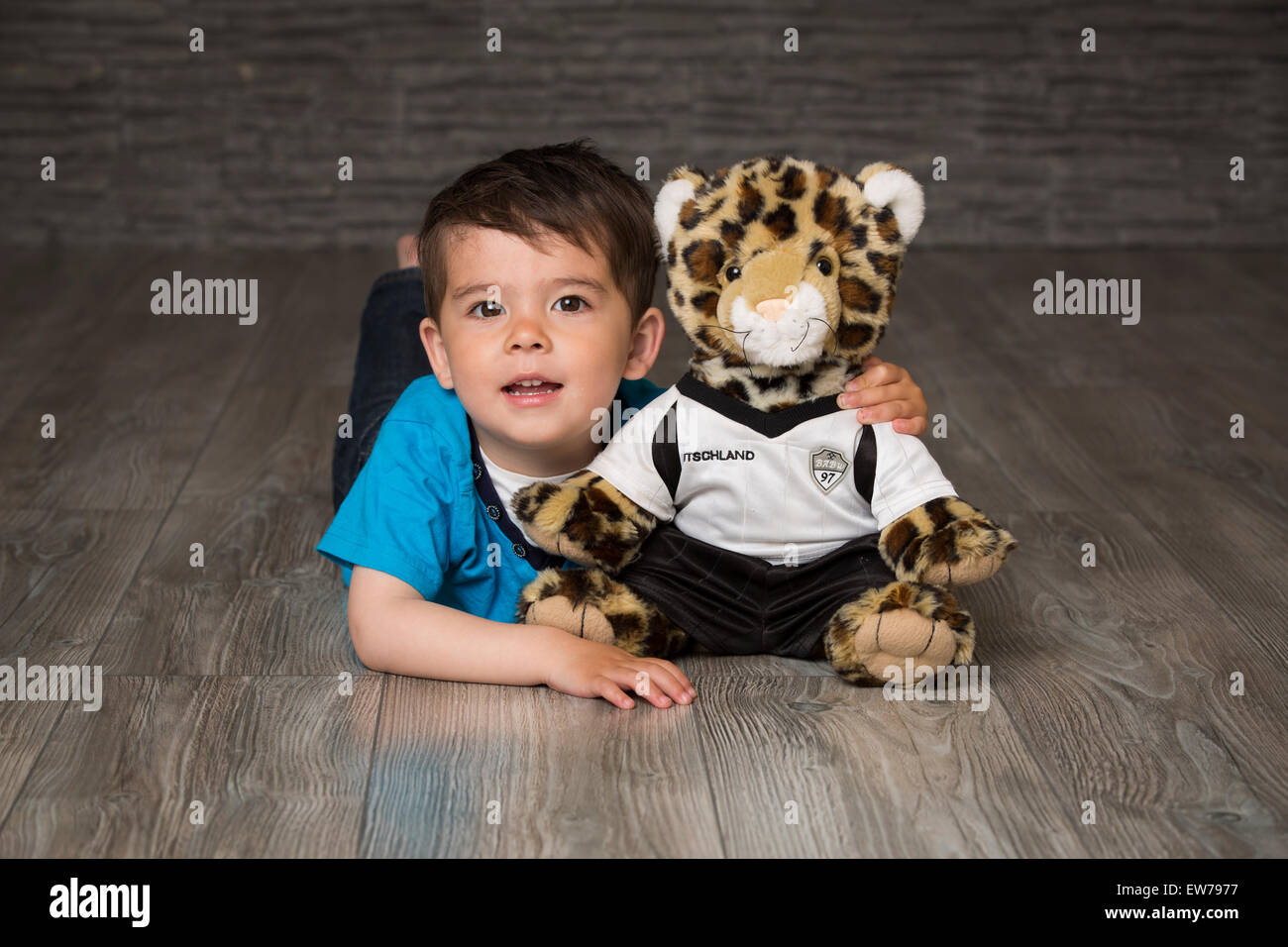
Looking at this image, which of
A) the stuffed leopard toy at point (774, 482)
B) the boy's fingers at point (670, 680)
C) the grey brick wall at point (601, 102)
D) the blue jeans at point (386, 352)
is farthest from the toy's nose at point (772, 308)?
the grey brick wall at point (601, 102)

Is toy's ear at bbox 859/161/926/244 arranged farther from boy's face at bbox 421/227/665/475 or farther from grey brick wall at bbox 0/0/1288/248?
grey brick wall at bbox 0/0/1288/248

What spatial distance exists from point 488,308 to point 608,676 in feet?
1.11

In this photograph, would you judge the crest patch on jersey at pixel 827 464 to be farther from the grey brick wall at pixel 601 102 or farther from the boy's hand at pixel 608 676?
the grey brick wall at pixel 601 102

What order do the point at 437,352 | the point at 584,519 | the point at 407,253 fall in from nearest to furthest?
the point at 584,519, the point at 437,352, the point at 407,253

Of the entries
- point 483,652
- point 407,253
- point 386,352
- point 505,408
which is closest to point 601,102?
point 407,253

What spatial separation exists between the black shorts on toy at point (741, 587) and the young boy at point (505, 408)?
7 centimetres

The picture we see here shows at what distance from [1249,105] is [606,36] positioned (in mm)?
1642

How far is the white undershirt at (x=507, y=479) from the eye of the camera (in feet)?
4.45

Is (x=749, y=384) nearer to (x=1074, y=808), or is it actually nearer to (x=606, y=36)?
(x=1074, y=808)

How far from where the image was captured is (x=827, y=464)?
1.24 meters

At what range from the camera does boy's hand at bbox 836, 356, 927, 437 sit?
1233mm

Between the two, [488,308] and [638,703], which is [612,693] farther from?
[488,308]
